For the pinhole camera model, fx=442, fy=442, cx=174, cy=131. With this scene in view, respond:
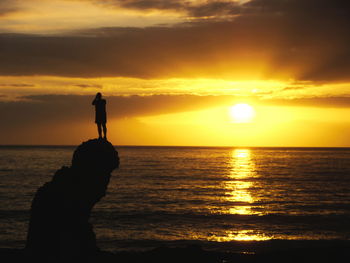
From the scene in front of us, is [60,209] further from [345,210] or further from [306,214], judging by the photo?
[345,210]

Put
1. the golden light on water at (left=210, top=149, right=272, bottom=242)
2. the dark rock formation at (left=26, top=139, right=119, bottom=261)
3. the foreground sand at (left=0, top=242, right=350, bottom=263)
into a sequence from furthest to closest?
the golden light on water at (left=210, top=149, right=272, bottom=242), the foreground sand at (left=0, top=242, right=350, bottom=263), the dark rock formation at (left=26, top=139, right=119, bottom=261)

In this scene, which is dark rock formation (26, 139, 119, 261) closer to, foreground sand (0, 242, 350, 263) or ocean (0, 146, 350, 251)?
foreground sand (0, 242, 350, 263)

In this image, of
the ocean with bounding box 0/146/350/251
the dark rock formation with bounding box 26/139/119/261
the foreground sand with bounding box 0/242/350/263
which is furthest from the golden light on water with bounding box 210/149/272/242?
the dark rock formation with bounding box 26/139/119/261

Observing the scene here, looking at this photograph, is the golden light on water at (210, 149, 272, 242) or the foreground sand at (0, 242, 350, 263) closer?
the foreground sand at (0, 242, 350, 263)

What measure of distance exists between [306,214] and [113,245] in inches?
975

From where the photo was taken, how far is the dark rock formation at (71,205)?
23.3 meters

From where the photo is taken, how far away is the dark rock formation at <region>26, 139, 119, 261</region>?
23.3 m

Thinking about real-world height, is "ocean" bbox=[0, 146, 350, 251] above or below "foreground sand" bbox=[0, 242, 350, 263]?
above

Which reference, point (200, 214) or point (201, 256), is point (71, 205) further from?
point (200, 214)

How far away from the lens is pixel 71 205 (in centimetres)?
2398

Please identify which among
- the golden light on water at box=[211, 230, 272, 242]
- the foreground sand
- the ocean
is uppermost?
the ocean

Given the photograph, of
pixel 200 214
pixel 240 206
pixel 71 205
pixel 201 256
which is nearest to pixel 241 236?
pixel 200 214

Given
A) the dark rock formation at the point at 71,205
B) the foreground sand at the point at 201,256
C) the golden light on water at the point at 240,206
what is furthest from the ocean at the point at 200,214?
the dark rock formation at the point at 71,205

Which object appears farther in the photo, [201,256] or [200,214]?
[200,214]
